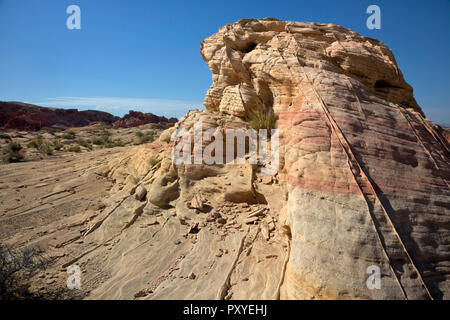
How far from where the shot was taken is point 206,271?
3506mm

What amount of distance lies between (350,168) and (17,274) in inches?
214

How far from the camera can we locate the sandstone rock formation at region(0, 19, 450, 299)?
2.83 meters

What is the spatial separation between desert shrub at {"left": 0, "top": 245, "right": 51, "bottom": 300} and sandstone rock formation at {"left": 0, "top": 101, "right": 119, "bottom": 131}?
139 feet

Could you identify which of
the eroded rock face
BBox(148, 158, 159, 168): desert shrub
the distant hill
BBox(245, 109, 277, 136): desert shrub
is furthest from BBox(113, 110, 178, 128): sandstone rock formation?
the eroded rock face

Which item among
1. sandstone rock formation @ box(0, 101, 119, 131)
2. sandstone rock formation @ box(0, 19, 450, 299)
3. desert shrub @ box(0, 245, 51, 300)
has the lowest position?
desert shrub @ box(0, 245, 51, 300)

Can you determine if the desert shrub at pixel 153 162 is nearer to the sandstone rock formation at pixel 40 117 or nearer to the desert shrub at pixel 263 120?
the desert shrub at pixel 263 120

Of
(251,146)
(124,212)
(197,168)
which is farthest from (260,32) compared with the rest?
(124,212)

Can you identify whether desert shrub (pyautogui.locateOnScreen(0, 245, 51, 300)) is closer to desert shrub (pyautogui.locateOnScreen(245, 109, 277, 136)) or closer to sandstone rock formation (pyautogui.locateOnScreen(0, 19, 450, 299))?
sandstone rock formation (pyautogui.locateOnScreen(0, 19, 450, 299))

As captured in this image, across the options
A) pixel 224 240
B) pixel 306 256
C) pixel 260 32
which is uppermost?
pixel 260 32

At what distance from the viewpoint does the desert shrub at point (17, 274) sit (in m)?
3.04

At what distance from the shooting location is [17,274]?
3.42 meters

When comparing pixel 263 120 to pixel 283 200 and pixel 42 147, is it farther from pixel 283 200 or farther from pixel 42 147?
pixel 42 147
